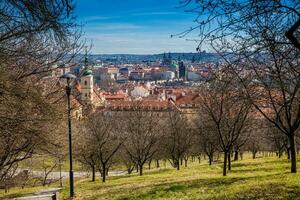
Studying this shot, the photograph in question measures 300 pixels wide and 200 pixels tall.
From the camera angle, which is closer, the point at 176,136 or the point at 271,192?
the point at 271,192

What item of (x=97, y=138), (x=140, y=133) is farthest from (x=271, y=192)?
(x=140, y=133)

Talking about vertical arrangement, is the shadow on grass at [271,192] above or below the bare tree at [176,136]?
above

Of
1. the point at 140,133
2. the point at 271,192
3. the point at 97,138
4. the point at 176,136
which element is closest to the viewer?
the point at 271,192

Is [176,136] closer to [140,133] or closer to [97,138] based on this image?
[140,133]

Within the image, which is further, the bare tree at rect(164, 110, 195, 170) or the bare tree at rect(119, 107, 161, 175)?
the bare tree at rect(164, 110, 195, 170)

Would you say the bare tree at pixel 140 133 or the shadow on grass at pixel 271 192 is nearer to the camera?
the shadow on grass at pixel 271 192

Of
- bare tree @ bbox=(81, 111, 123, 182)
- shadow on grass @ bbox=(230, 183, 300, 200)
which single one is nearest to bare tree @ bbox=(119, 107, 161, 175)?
bare tree @ bbox=(81, 111, 123, 182)

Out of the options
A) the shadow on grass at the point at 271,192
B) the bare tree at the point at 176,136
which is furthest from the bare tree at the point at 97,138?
the shadow on grass at the point at 271,192

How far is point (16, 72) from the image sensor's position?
1093 cm

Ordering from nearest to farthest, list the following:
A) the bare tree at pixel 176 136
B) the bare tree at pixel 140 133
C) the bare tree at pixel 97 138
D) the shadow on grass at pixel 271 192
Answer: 1. the shadow on grass at pixel 271 192
2. the bare tree at pixel 97 138
3. the bare tree at pixel 140 133
4. the bare tree at pixel 176 136

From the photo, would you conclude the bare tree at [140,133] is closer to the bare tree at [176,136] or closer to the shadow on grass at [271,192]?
the bare tree at [176,136]

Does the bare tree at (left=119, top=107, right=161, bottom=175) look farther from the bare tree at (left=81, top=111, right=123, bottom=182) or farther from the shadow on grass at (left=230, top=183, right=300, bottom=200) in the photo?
the shadow on grass at (left=230, top=183, right=300, bottom=200)

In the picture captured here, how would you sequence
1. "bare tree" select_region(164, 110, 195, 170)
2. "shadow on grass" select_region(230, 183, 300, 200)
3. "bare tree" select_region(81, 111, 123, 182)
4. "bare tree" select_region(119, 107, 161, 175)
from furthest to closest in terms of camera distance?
"bare tree" select_region(164, 110, 195, 170) → "bare tree" select_region(119, 107, 161, 175) → "bare tree" select_region(81, 111, 123, 182) → "shadow on grass" select_region(230, 183, 300, 200)

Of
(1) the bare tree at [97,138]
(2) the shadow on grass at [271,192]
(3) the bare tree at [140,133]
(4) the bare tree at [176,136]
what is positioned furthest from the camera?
(4) the bare tree at [176,136]
